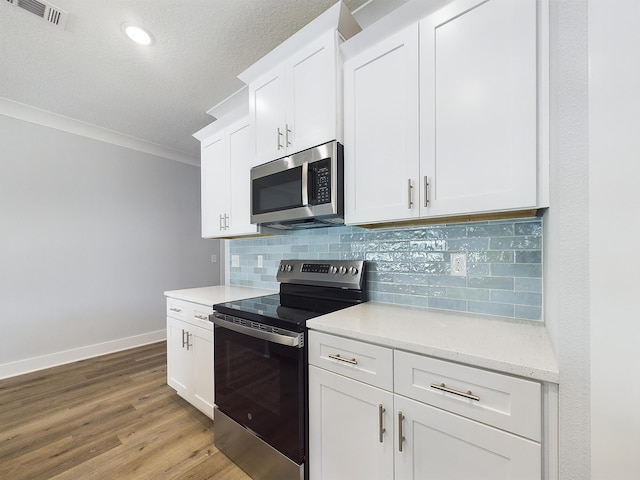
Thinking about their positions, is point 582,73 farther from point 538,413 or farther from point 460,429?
point 460,429

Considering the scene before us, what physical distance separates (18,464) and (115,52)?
274cm

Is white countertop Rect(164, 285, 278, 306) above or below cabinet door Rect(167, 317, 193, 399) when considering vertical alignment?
above

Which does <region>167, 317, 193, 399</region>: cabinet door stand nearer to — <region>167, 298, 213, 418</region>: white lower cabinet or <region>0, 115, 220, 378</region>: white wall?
<region>167, 298, 213, 418</region>: white lower cabinet

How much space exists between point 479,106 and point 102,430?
2.99 meters

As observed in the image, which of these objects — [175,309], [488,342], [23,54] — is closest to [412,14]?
[488,342]

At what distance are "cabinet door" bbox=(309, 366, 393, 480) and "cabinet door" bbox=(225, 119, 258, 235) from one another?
4.19 feet

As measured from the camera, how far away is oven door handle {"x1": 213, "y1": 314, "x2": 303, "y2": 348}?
4.32ft

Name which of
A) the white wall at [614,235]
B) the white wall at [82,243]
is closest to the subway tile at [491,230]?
the white wall at [614,235]

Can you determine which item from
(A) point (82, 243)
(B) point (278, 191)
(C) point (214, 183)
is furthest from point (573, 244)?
(A) point (82, 243)

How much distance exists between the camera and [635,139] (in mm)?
633

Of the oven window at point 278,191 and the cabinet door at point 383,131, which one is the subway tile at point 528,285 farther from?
the oven window at point 278,191

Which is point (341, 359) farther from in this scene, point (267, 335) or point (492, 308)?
point (492, 308)

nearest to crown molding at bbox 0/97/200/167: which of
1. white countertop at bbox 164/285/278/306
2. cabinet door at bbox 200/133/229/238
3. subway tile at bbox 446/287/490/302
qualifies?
cabinet door at bbox 200/133/229/238

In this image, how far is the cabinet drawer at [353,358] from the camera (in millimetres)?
1073
